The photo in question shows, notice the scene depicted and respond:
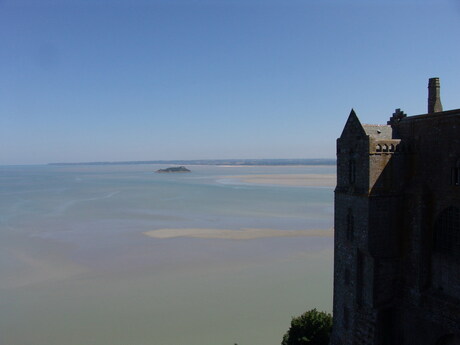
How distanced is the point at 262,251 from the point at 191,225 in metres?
15.6

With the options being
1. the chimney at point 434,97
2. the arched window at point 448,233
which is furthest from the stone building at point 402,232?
the chimney at point 434,97

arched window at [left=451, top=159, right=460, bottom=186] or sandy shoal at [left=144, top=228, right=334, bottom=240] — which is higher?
arched window at [left=451, top=159, right=460, bottom=186]

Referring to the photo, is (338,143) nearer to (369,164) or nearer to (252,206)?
(369,164)

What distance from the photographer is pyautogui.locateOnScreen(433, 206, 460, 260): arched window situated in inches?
483

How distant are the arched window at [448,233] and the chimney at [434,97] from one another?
525 centimetres

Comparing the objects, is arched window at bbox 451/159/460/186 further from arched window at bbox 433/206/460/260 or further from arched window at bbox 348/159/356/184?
arched window at bbox 348/159/356/184

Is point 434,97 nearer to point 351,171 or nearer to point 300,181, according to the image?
point 351,171

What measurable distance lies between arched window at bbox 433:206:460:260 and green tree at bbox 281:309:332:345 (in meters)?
6.61

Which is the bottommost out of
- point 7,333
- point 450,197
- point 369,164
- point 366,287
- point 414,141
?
point 7,333

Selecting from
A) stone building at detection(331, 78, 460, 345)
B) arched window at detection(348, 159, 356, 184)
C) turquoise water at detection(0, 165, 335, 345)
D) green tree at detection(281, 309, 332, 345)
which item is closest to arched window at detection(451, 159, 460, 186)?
stone building at detection(331, 78, 460, 345)

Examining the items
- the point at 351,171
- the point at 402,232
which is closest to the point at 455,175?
the point at 402,232

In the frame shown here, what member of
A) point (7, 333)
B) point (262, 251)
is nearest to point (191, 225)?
point (262, 251)

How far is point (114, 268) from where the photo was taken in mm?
31422

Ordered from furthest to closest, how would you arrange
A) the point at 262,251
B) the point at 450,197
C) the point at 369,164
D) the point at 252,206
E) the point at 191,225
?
the point at 252,206 → the point at 191,225 → the point at 262,251 → the point at 369,164 → the point at 450,197
